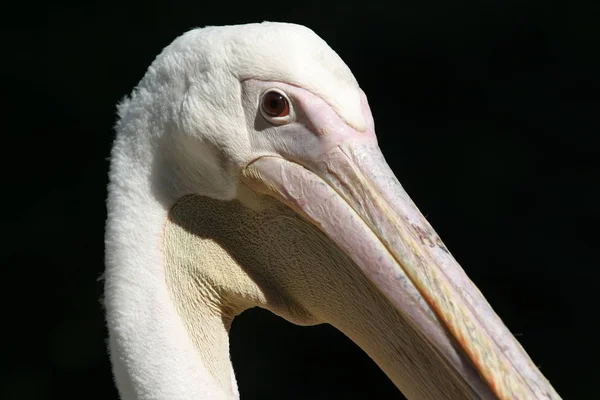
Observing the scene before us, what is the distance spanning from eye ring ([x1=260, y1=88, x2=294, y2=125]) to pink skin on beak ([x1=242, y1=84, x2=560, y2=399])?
18mm

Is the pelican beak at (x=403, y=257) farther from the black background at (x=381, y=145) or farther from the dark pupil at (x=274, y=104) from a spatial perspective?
the black background at (x=381, y=145)

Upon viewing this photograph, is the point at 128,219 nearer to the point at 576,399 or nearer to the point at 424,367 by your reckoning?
the point at 424,367

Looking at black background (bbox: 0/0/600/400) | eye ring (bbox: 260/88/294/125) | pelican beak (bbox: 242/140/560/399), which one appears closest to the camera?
pelican beak (bbox: 242/140/560/399)

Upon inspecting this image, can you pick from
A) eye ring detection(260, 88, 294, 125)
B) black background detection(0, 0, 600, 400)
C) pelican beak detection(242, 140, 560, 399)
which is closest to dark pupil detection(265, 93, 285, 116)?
eye ring detection(260, 88, 294, 125)

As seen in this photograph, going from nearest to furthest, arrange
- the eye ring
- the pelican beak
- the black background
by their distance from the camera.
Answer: the pelican beak < the eye ring < the black background

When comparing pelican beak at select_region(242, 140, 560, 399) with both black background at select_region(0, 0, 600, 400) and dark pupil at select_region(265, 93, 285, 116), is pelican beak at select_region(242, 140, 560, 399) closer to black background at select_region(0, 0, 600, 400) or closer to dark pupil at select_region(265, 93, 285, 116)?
dark pupil at select_region(265, 93, 285, 116)

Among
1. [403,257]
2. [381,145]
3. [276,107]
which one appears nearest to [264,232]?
[276,107]

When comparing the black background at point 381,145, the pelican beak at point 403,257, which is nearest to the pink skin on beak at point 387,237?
the pelican beak at point 403,257

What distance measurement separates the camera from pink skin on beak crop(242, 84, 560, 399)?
172cm

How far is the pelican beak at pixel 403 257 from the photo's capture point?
5.63 feet

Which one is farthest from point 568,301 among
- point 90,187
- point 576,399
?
point 90,187

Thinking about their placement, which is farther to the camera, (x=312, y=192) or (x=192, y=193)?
(x=192, y=193)

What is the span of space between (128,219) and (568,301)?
3.54 m

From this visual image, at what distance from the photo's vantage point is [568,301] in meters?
5.00
